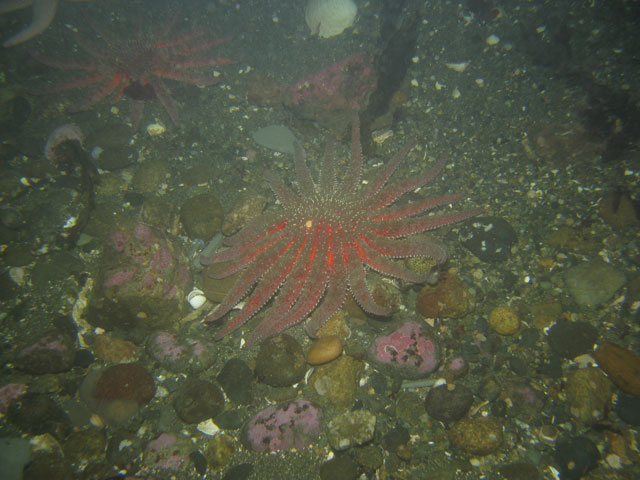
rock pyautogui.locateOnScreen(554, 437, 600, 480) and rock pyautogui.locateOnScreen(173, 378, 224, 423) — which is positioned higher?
rock pyautogui.locateOnScreen(173, 378, 224, 423)

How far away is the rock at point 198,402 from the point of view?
140 inches

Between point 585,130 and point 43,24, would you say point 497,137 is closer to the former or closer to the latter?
point 585,130

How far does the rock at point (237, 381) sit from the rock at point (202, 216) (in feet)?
7.00

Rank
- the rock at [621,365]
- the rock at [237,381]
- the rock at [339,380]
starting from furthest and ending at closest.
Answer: the rock at [237,381], the rock at [339,380], the rock at [621,365]

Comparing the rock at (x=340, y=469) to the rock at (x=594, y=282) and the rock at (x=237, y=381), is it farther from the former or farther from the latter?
the rock at (x=594, y=282)

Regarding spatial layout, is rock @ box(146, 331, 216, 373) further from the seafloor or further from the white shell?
the white shell

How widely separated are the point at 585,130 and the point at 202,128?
22.7ft

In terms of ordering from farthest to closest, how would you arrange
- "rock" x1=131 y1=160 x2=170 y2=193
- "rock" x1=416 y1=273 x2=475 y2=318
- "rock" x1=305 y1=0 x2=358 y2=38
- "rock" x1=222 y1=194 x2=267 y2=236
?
"rock" x1=305 y1=0 x2=358 y2=38 < "rock" x1=131 y1=160 x2=170 y2=193 < "rock" x1=222 y1=194 x2=267 y2=236 < "rock" x1=416 y1=273 x2=475 y2=318

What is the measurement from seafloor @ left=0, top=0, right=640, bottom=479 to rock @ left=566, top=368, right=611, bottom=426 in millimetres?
17

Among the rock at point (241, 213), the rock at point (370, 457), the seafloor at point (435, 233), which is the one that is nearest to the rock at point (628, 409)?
the seafloor at point (435, 233)

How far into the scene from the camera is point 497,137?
5.12 m

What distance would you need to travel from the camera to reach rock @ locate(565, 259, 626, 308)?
3.73m

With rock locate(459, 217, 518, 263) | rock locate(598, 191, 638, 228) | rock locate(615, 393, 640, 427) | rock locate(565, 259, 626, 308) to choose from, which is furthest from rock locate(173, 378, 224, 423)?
rock locate(598, 191, 638, 228)

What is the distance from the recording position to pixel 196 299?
14.8 ft
